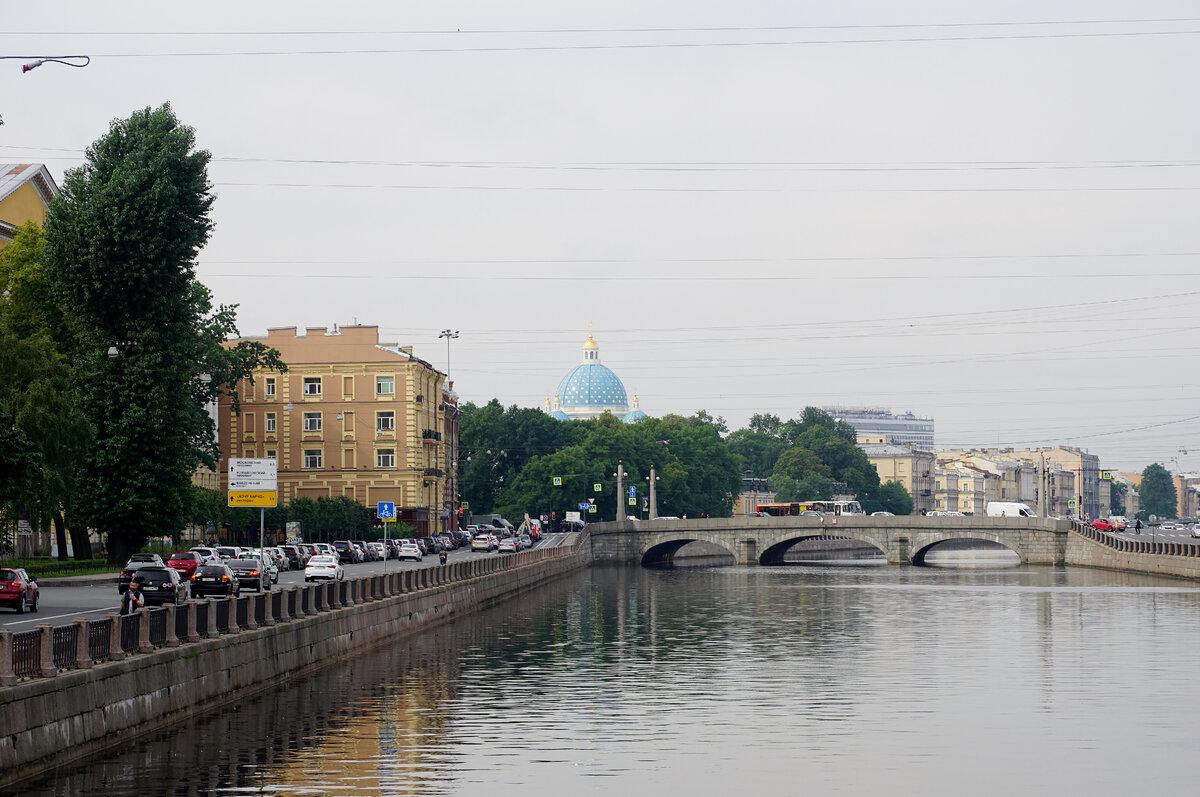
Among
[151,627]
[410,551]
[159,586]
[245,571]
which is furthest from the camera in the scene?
[410,551]

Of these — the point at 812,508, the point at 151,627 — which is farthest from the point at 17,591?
the point at 812,508

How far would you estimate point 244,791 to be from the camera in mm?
25344

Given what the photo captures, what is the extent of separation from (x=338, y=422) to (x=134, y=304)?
58734 millimetres

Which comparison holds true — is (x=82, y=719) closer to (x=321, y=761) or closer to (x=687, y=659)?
(x=321, y=761)

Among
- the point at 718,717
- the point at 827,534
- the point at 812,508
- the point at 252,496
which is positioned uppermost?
the point at 252,496

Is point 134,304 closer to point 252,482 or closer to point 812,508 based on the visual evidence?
point 252,482

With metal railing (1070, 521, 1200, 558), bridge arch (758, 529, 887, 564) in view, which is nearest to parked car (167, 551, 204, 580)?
metal railing (1070, 521, 1200, 558)

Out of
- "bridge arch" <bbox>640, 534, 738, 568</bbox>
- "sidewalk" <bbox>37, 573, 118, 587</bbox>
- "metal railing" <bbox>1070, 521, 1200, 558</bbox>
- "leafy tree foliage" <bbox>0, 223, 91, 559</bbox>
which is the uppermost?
"leafy tree foliage" <bbox>0, 223, 91, 559</bbox>

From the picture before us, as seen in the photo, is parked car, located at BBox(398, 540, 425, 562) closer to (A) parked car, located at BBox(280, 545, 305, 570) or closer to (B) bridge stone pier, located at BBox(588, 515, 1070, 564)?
(A) parked car, located at BBox(280, 545, 305, 570)

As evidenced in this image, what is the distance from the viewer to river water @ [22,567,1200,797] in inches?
1042

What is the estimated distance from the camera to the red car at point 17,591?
1859 inches

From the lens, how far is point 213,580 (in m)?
59.1

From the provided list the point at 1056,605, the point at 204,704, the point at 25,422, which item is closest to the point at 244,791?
the point at 204,704

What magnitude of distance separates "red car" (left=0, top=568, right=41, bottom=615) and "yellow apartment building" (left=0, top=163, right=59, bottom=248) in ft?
138
